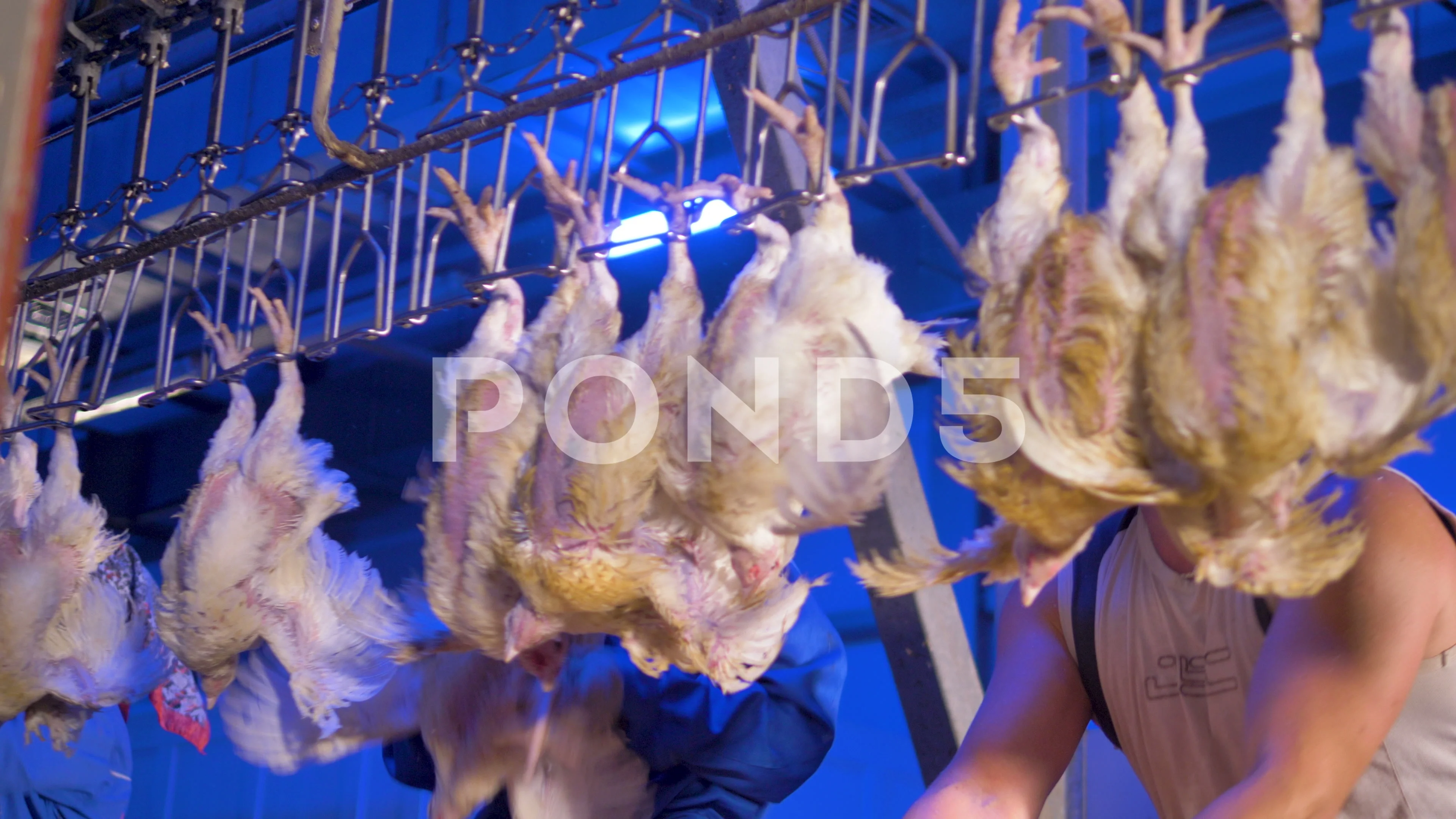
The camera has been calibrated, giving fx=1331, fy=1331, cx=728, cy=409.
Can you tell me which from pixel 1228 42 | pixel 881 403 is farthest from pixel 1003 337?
pixel 1228 42

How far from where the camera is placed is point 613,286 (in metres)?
1.47

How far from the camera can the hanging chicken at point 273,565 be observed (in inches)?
68.6

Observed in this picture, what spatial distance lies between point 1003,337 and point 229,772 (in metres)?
3.79

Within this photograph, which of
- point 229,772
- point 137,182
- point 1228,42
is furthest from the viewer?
point 229,772

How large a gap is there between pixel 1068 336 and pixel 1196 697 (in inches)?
17.8

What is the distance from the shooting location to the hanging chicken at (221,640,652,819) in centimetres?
161

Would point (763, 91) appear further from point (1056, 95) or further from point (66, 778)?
point (66, 778)

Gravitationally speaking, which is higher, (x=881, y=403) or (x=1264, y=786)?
(x=881, y=403)

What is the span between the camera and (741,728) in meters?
1.54

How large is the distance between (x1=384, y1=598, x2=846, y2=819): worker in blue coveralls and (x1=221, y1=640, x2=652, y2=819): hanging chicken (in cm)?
4

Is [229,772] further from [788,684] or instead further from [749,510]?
[749,510]

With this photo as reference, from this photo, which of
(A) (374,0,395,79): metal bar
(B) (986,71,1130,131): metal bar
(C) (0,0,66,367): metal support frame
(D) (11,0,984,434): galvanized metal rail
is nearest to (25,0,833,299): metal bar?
(D) (11,0,984,434): galvanized metal rail

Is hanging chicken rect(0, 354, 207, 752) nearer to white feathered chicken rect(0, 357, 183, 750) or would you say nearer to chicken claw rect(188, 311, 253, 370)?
white feathered chicken rect(0, 357, 183, 750)

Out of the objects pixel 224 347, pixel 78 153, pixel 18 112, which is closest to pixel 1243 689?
pixel 18 112
